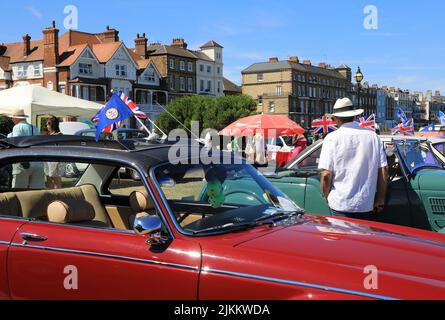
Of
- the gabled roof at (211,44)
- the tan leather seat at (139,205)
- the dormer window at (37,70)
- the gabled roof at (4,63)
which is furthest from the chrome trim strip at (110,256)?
the gabled roof at (211,44)

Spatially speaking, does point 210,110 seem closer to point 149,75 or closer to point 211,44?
point 149,75

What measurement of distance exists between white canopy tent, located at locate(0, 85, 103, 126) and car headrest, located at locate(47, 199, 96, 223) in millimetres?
8331

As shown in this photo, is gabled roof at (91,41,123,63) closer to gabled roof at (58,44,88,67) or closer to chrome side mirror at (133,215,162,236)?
gabled roof at (58,44,88,67)

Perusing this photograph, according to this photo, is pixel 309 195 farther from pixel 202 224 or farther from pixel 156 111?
pixel 156 111

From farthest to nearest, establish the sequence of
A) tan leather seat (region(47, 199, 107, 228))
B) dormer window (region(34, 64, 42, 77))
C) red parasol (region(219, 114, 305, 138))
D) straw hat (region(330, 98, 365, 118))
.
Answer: dormer window (region(34, 64, 42, 77)) < red parasol (region(219, 114, 305, 138)) < straw hat (region(330, 98, 365, 118)) < tan leather seat (region(47, 199, 107, 228))

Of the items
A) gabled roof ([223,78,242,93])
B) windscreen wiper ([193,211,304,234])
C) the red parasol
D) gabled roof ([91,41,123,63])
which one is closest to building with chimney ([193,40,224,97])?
gabled roof ([223,78,242,93])

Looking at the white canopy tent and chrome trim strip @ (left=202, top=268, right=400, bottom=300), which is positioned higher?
the white canopy tent

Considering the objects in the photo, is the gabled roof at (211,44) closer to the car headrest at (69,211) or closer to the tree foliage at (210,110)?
the tree foliage at (210,110)

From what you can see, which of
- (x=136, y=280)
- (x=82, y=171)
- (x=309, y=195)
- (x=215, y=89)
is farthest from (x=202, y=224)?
(x=215, y=89)

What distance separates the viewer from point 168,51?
67.5 metres

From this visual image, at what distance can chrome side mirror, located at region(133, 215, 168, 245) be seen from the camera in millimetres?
2834

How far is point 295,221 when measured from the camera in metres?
3.44

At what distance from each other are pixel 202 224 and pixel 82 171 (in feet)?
6.95

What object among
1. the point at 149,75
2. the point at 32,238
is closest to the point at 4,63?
the point at 149,75
